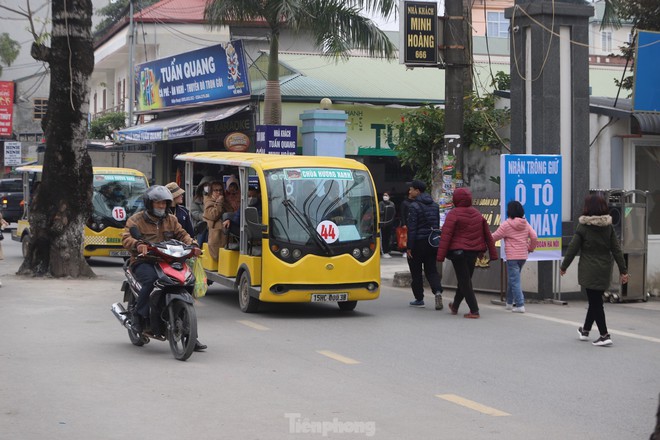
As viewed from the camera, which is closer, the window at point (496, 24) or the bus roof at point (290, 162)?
the bus roof at point (290, 162)

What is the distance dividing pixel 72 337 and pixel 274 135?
14.4 meters

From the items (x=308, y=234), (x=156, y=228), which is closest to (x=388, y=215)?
(x=308, y=234)

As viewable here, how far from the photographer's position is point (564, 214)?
16.2m

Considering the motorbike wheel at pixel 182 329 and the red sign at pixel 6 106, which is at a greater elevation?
the red sign at pixel 6 106

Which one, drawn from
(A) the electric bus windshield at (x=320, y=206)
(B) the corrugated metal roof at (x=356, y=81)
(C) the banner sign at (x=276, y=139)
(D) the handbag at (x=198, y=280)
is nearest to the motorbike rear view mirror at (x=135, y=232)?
(D) the handbag at (x=198, y=280)

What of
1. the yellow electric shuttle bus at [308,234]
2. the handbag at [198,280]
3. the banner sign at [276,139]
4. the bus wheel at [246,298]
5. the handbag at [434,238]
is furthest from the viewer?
the banner sign at [276,139]

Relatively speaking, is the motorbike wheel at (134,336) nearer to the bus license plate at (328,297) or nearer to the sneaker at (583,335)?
the bus license plate at (328,297)

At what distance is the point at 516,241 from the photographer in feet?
46.4

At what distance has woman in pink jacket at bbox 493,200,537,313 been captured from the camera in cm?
1416

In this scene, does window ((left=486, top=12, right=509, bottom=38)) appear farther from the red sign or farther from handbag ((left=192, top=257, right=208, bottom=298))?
handbag ((left=192, top=257, right=208, bottom=298))

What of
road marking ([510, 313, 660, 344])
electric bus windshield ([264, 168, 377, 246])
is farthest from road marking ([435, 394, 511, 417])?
electric bus windshield ([264, 168, 377, 246])

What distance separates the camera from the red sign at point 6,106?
57.7m

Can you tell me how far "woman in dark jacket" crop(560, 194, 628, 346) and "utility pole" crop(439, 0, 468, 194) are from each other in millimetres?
5754

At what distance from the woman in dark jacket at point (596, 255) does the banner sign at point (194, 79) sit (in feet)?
58.7
